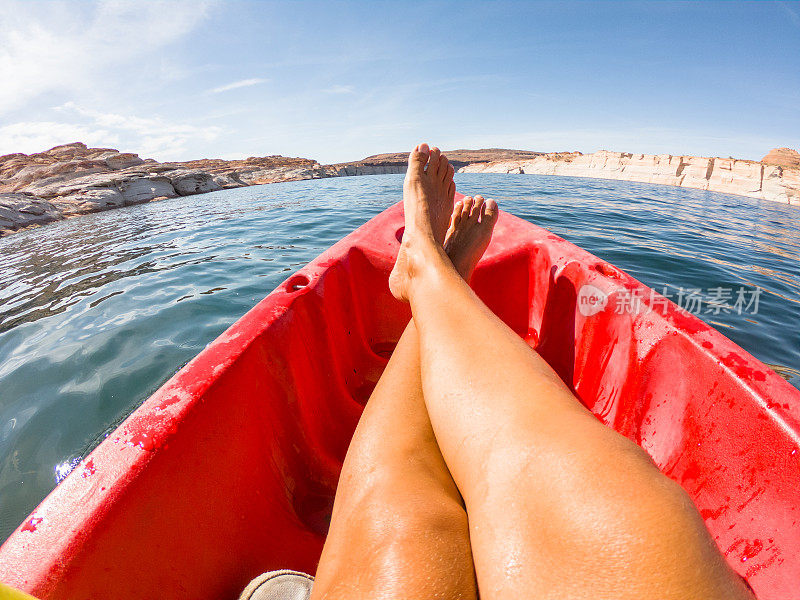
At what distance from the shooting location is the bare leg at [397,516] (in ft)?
1.72

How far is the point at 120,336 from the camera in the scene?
235 cm

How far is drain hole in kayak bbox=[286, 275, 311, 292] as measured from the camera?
1.34 m

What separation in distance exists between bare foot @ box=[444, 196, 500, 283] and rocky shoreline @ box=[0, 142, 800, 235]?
14292 millimetres

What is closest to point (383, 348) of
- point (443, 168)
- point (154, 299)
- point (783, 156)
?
point (443, 168)

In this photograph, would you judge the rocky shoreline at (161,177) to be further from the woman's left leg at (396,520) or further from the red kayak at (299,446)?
the woman's left leg at (396,520)

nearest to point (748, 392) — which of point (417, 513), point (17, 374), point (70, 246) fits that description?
point (417, 513)

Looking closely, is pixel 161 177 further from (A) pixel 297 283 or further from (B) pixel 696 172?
(B) pixel 696 172

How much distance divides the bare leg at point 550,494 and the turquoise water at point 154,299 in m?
1.57

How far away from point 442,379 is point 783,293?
4.40 meters

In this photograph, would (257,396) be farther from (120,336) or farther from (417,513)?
(120,336)

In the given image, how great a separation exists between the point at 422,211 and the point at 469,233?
0.84 ft

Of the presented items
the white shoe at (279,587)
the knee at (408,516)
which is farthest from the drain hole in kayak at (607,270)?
the white shoe at (279,587)

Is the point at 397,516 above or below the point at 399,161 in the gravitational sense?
below

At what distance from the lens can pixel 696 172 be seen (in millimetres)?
23609
